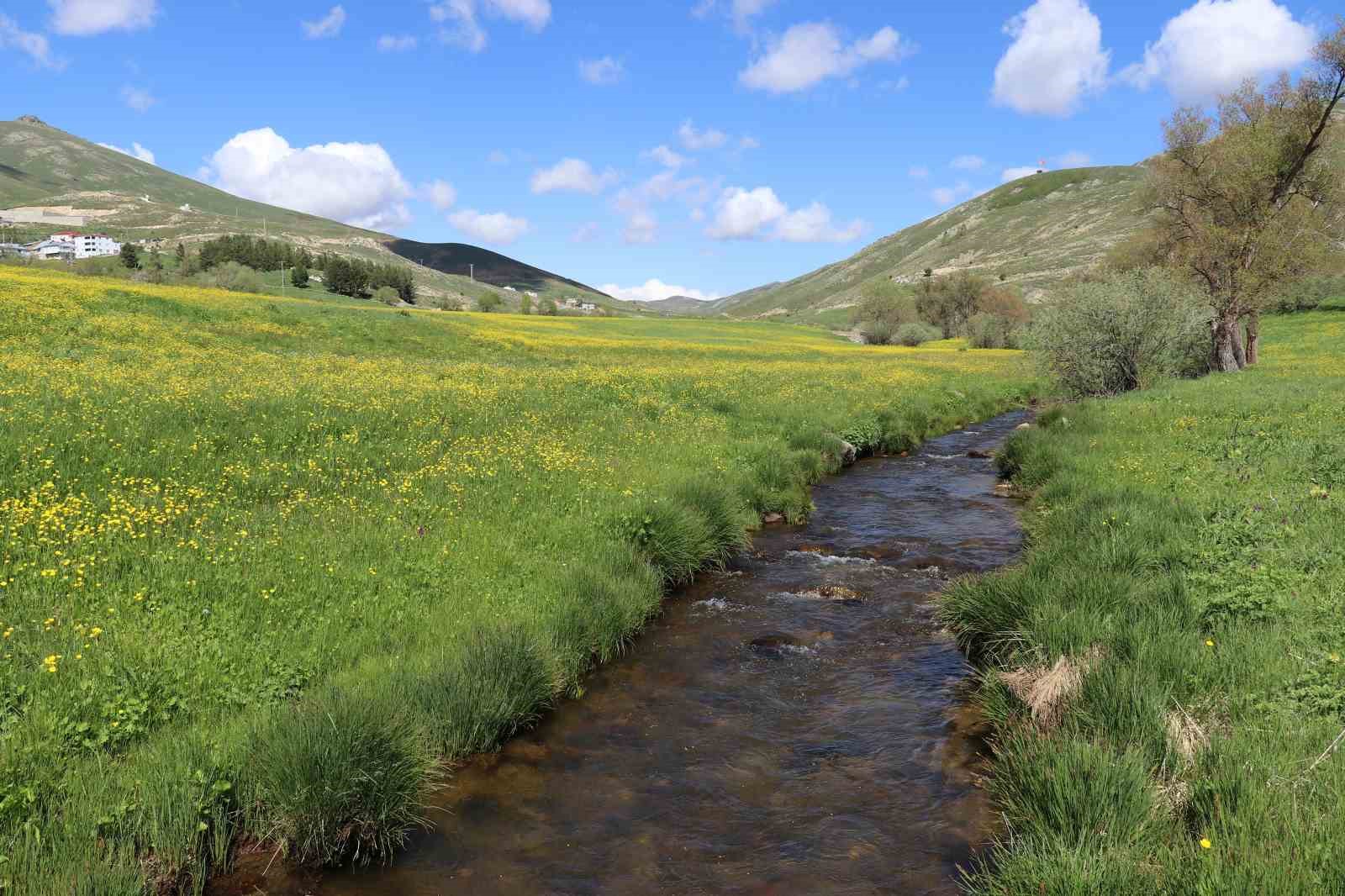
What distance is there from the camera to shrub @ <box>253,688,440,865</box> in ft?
18.4

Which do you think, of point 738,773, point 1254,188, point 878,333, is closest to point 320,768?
point 738,773

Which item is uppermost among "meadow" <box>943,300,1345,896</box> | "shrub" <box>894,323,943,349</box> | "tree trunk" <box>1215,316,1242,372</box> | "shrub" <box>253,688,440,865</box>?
"shrub" <box>894,323,943,349</box>

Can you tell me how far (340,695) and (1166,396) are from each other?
88.1ft

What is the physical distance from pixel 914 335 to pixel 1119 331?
74251mm

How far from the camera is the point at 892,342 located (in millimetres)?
106625

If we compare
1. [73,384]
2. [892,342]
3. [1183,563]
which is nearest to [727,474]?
[1183,563]

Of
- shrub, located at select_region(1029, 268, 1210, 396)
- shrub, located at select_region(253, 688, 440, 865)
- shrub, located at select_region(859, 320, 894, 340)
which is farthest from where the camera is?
shrub, located at select_region(859, 320, 894, 340)

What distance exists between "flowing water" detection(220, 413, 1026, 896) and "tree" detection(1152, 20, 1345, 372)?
33.1 metres

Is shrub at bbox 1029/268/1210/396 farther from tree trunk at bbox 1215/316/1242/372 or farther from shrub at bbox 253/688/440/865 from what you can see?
shrub at bbox 253/688/440/865

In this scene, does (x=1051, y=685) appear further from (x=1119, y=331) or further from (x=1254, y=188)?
(x=1254, y=188)

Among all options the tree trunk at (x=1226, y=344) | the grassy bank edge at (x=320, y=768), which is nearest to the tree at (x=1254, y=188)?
the tree trunk at (x=1226, y=344)

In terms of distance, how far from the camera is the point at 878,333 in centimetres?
11088

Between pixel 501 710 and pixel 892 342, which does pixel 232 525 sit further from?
pixel 892 342

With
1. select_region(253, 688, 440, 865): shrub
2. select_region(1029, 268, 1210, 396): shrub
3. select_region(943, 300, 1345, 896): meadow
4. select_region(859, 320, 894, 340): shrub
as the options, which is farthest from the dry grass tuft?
select_region(859, 320, 894, 340): shrub
